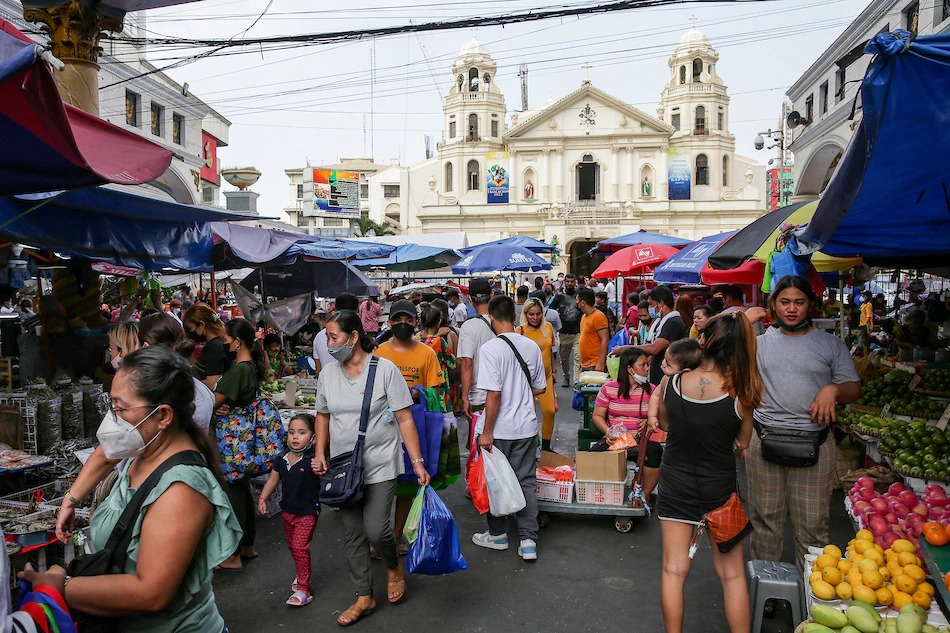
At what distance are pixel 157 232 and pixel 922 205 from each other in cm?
649

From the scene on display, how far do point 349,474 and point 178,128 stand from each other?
24.4 metres

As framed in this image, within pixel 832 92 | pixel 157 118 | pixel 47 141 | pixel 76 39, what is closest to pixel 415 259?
pixel 76 39

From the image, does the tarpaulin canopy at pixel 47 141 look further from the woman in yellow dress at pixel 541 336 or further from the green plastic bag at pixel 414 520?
the woman in yellow dress at pixel 541 336

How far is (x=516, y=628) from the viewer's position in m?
4.18

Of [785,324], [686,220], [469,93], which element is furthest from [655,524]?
[469,93]

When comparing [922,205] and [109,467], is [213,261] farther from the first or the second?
[922,205]

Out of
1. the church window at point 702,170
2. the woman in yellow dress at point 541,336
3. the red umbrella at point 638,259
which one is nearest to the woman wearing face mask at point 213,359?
the woman in yellow dress at point 541,336

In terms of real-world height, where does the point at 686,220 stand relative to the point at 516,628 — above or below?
above

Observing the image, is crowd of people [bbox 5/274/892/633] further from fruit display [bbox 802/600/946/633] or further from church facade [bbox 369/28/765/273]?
church facade [bbox 369/28/765/273]

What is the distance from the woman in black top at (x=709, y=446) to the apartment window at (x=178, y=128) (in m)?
24.6

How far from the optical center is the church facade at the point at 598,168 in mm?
51438

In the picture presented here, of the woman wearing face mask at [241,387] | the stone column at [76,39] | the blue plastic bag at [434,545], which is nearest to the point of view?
the blue plastic bag at [434,545]

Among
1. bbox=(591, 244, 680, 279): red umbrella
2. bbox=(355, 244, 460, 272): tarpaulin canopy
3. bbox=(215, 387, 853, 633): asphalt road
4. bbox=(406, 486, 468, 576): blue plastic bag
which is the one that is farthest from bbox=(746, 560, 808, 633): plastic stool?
bbox=(591, 244, 680, 279): red umbrella

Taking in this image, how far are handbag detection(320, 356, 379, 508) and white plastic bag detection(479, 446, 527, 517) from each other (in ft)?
4.25
